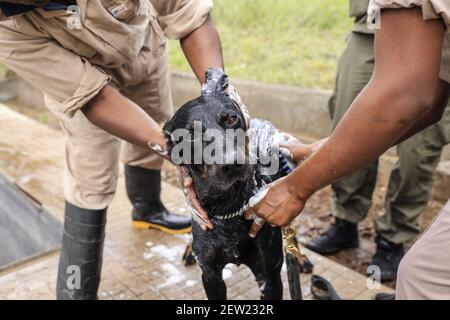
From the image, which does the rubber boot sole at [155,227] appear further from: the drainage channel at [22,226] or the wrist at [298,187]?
the wrist at [298,187]

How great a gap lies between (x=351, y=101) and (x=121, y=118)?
5.65 ft

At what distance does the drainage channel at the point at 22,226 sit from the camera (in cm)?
388

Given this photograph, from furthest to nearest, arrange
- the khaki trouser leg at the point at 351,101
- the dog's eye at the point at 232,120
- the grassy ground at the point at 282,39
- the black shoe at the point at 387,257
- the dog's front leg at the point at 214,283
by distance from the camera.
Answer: the grassy ground at the point at 282,39 < the black shoe at the point at 387,257 < the khaki trouser leg at the point at 351,101 < the dog's front leg at the point at 214,283 < the dog's eye at the point at 232,120

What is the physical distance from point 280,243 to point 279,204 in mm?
488

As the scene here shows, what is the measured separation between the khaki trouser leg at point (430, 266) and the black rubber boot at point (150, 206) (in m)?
2.31

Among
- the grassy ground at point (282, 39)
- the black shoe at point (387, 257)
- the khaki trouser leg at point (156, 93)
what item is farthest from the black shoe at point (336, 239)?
the grassy ground at point (282, 39)

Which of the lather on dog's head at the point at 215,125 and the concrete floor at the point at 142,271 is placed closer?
the lather on dog's head at the point at 215,125

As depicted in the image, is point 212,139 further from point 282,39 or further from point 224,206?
point 282,39

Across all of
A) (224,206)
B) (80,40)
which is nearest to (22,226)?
(80,40)

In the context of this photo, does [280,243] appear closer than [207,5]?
Yes

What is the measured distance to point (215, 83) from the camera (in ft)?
5.88

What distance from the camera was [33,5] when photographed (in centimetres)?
190

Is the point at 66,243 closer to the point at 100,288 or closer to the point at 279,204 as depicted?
the point at 100,288
